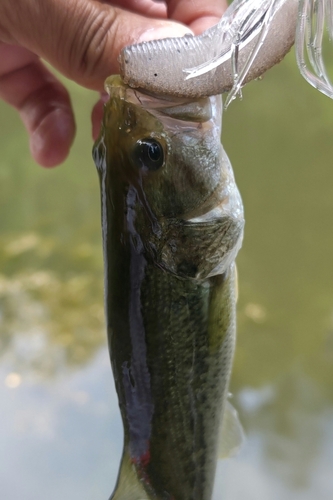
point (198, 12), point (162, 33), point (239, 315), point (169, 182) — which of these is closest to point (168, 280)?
point (169, 182)

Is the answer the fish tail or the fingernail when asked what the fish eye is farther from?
the fish tail

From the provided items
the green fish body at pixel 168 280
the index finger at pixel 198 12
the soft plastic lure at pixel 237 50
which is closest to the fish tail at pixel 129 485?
the green fish body at pixel 168 280

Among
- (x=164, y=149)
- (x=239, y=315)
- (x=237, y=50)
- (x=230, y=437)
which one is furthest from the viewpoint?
(x=239, y=315)

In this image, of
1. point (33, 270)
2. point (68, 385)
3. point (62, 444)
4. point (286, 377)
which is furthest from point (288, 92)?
point (62, 444)

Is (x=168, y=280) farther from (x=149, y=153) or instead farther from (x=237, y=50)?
(x=237, y=50)

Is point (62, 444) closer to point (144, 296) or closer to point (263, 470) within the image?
point (263, 470)

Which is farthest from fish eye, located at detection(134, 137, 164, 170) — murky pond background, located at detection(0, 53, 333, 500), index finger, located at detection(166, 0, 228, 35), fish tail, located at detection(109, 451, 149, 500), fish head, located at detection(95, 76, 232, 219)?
murky pond background, located at detection(0, 53, 333, 500)

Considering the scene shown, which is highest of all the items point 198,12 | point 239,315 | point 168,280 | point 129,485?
point 198,12
